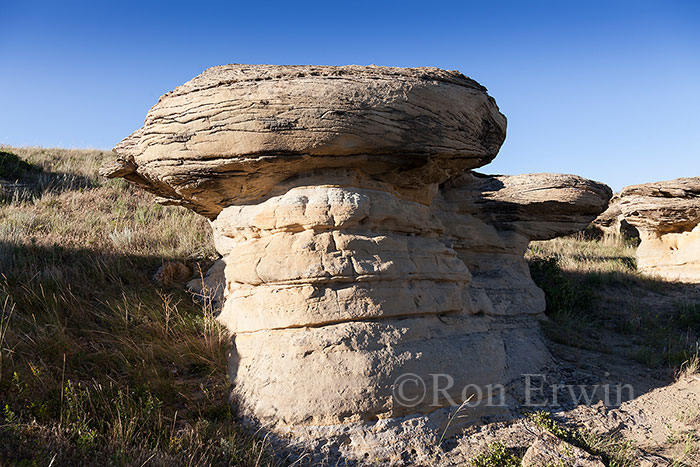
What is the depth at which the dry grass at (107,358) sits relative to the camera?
3.48 meters

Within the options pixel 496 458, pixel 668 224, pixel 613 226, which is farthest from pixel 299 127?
pixel 613 226

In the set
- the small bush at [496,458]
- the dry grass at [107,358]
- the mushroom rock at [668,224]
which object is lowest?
the small bush at [496,458]

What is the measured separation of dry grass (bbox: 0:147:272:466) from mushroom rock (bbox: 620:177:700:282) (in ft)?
34.2

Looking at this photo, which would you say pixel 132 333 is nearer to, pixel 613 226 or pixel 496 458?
pixel 496 458

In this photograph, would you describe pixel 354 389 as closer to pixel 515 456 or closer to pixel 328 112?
pixel 515 456

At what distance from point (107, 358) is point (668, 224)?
12.4 meters

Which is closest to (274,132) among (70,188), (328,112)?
(328,112)

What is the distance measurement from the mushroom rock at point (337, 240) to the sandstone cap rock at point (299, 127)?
0.05ft

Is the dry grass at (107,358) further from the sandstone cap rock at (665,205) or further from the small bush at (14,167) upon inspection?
the sandstone cap rock at (665,205)

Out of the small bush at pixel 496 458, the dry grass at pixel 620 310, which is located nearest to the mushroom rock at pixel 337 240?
the small bush at pixel 496 458

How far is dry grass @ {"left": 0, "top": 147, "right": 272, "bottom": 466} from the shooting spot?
11.4 ft

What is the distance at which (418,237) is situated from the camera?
16.3 feet

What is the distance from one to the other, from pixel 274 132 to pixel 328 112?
0.52 meters

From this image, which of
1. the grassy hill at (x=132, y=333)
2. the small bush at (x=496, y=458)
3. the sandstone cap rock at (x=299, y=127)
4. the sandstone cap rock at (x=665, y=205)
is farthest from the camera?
the sandstone cap rock at (x=665, y=205)
